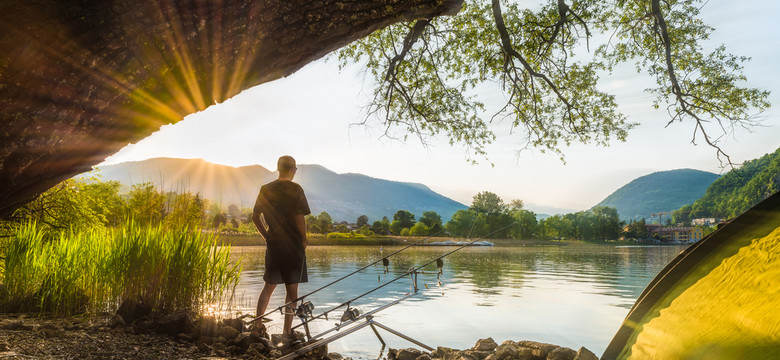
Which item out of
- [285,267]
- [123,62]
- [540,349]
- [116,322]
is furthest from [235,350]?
[123,62]

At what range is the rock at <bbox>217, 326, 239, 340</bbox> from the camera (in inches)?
185

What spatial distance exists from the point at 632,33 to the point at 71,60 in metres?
8.54

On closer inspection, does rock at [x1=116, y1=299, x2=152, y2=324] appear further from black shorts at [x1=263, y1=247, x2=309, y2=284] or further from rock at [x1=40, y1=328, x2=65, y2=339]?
black shorts at [x1=263, y1=247, x2=309, y2=284]

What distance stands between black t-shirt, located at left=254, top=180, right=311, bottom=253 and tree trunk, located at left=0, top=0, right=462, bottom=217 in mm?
2725

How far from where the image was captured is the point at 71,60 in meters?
1.64

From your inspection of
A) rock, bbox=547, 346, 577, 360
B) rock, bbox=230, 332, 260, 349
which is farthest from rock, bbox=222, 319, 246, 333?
rock, bbox=547, 346, 577, 360

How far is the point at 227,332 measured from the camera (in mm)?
4762

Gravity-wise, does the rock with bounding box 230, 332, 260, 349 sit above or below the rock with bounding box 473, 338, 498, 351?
above

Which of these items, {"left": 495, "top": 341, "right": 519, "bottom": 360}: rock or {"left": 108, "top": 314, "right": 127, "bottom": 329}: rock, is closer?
{"left": 495, "top": 341, "right": 519, "bottom": 360}: rock

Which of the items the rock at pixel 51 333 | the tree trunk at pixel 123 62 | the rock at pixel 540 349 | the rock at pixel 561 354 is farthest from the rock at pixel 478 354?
the rock at pixel 51 333

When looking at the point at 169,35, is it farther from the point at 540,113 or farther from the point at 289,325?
the point at 540,113

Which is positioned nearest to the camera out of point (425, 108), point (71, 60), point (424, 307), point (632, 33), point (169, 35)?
point (71, 60)

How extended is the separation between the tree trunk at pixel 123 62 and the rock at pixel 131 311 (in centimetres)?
Result: 344

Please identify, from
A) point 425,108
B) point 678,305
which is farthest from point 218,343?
point 425,108
